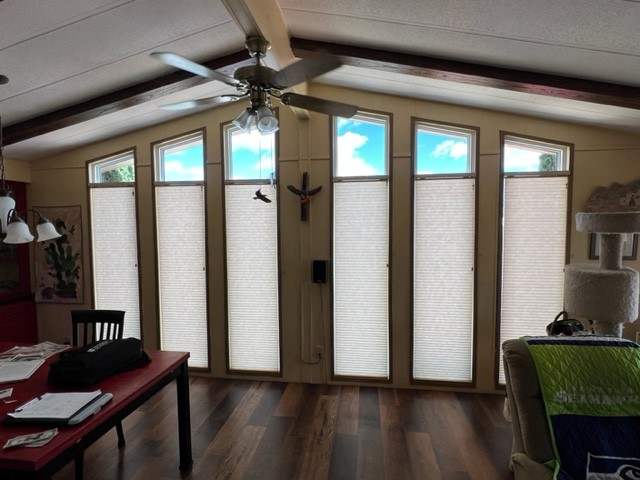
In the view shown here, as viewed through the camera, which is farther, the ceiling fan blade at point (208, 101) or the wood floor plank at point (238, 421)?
the wood floor plank at point (238, 421)

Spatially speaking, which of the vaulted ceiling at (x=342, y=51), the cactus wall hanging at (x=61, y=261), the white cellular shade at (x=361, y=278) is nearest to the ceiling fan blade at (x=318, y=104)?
the vaulted ceiling at (x=342, y=51)

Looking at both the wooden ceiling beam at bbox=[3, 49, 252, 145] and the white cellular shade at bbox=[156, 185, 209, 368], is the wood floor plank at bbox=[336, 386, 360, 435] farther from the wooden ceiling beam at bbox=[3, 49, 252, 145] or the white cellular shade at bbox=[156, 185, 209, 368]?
the wooden ceiling beam at bbox=[3, 49, 252, 145]

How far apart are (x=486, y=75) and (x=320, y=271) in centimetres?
211

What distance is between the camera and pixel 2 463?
1.22m

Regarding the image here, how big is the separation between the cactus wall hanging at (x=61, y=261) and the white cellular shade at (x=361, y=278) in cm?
286

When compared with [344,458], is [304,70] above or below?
above

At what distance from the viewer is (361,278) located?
11.3ft

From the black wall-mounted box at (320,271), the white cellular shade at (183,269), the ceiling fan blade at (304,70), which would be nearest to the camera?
the ceiling fan blade at (304,70)

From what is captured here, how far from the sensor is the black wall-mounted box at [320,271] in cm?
340

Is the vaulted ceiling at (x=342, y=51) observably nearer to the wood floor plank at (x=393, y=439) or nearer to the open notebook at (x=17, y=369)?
the open notebook at (x=17, y=369)

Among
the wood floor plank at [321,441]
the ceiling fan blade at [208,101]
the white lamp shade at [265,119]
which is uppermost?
the ceiling fan blade at [208,101]

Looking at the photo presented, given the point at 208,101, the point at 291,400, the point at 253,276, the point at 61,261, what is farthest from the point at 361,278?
the point at 61,261

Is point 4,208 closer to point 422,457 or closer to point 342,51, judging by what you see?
point 342,51

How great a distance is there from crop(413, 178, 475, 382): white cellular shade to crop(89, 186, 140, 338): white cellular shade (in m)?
2.98
